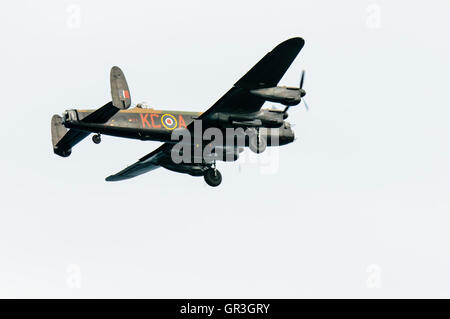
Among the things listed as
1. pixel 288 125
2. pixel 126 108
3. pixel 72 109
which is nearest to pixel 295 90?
pixel 288 125

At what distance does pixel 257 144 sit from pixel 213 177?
3221mm

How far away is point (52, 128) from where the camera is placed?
36.4m

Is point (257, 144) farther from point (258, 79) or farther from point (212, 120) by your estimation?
point (258, 79)

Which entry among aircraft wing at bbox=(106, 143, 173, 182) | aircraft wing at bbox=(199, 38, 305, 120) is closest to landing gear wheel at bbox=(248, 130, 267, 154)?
aircraft wing at bbox=(199, 38, 305, 120)

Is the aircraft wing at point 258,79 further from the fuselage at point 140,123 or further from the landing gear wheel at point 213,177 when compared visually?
the landing gear wheel at point 213,177

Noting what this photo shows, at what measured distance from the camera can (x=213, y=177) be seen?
3919 cm

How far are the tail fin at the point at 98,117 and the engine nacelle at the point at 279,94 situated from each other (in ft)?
18.6

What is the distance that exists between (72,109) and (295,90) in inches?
386

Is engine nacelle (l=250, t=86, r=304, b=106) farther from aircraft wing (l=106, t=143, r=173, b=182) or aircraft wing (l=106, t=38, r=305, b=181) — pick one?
aircraft wing (l=106, t=143, r=173, b=182)

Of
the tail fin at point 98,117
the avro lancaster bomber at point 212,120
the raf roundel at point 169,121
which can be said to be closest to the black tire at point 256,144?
the avro lancaster bomber at point 212,120

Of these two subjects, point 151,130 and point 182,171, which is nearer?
point 151,130

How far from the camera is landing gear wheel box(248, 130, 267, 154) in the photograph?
3734 cm

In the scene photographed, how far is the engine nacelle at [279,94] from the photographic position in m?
34.7

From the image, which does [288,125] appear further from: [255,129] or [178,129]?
[178,129]
